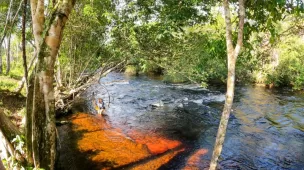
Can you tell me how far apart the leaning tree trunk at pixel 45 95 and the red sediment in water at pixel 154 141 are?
627 centimetres

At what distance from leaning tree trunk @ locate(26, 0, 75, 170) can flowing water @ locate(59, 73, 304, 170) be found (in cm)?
444

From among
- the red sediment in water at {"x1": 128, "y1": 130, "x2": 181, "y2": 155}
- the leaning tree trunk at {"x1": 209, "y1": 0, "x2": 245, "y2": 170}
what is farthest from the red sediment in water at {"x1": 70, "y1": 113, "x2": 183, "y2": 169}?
the leaning tree trunk at {"x1": 209, "y1": 0, "x2": 245, "y2": 170}

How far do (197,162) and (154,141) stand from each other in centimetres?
284

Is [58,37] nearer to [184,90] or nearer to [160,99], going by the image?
[160,99]

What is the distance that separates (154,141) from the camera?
12938 mm

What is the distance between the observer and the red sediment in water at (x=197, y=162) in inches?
405

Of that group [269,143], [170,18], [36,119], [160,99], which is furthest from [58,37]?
[160,99]

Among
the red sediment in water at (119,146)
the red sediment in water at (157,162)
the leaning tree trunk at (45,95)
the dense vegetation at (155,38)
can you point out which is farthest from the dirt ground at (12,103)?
the leaning tree trunk at (45,95)

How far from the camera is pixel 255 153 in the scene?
1203cm

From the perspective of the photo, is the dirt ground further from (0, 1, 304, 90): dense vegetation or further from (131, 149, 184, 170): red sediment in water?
(131, 149, 184, 170): red sediment in water

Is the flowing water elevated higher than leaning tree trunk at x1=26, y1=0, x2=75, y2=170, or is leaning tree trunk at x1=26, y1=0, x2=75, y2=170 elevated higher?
leaning tree trunk at x1=26, y1=0, x2=75, y2=170

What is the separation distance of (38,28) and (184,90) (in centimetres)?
2290

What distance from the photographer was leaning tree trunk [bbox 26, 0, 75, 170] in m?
5.47

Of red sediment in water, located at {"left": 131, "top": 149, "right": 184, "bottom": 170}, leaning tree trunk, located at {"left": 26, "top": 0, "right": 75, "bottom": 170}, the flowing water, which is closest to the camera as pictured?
leaning tree trunk, located at {"left": 26, "top": 0, "right": 75, "bottom": 170}
